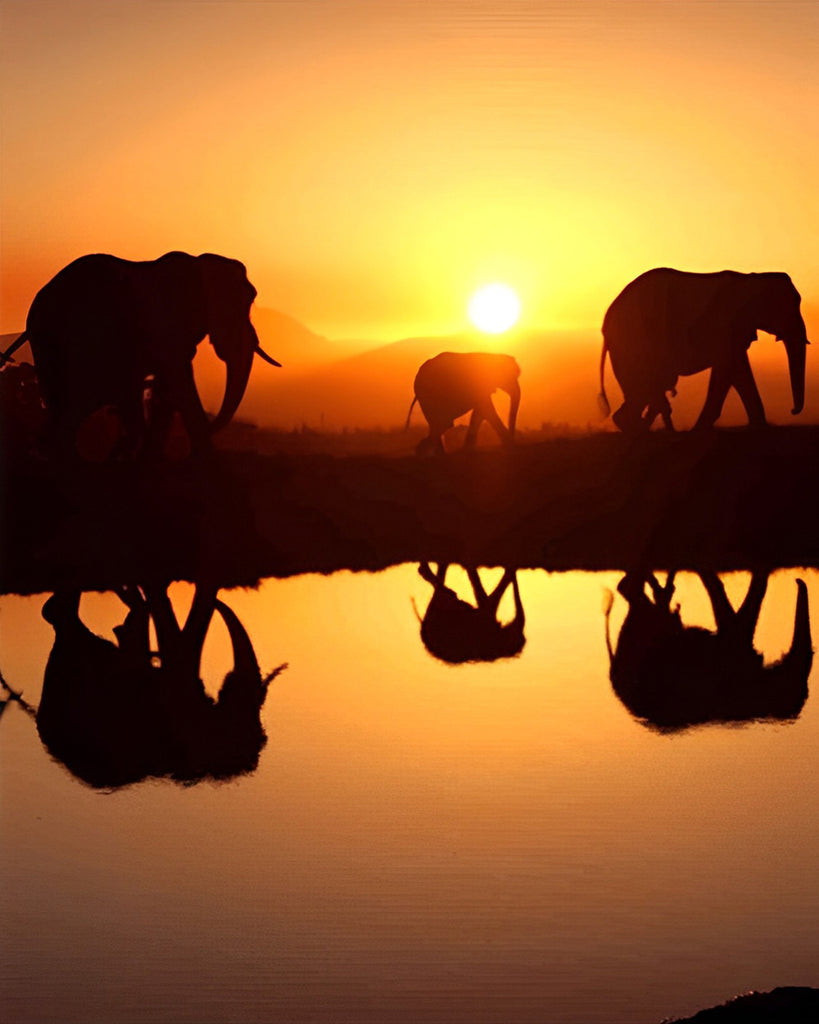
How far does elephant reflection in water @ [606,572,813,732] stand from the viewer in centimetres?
934

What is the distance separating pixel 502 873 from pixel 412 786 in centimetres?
129

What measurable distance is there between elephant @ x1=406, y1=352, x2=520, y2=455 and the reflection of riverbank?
14.3 feet

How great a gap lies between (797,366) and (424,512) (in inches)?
231

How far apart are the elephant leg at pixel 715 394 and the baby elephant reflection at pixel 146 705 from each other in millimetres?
7810

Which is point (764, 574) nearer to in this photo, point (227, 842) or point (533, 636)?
point (533, 636)

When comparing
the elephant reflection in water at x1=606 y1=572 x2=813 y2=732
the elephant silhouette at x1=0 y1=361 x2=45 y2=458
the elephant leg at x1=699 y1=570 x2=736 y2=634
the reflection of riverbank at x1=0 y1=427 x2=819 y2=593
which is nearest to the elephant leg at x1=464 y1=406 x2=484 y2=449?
the reflection of riverbank at x1=0 y1=427 x2=819 y2=593

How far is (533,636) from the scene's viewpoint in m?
11.1

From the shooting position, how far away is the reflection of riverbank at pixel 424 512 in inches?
564

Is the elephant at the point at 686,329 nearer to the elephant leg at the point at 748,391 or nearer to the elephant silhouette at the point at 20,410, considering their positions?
the elephant leg at the point at 748,391

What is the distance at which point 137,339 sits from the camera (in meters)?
17.3

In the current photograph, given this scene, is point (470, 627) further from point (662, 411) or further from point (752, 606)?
point (662, 411)

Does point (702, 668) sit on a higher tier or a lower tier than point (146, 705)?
higher

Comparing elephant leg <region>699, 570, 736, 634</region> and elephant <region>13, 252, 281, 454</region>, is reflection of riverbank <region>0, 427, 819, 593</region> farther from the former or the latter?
elephant <region>13, 252, 281, 454</region>

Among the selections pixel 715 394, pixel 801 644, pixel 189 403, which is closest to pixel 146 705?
pixel 801 644
